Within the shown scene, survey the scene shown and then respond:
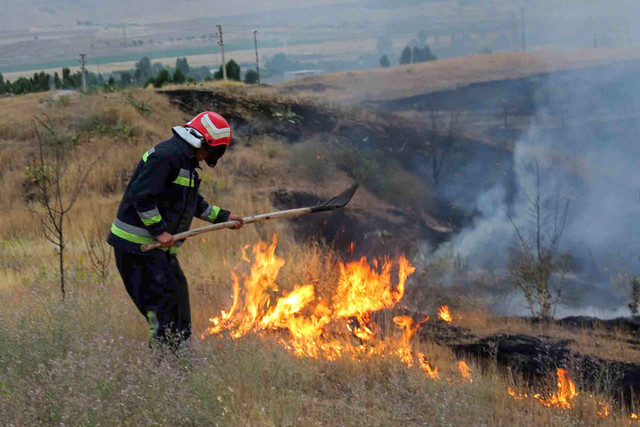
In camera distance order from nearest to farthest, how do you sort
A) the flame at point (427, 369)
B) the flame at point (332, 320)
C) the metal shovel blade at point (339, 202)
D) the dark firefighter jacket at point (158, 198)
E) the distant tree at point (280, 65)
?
1. the dark firefighter jacket at point (158, 198)
2. the flame at point (427, 369)
3. the flame at point (332, 320)
4. the metal shovel blade at point (339, 202)
5. the distant tree at point (280, 65)

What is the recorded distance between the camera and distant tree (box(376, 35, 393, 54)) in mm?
71062

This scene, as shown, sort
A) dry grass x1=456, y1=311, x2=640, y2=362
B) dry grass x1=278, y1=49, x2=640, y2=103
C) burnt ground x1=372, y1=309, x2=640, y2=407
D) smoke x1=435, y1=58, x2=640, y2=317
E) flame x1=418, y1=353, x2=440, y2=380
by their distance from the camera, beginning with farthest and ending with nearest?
dry grass x1=278, y1=49, x2=640, y2=103
smoke x1=435, y1=58, x2=640, y2=317
dry grass x1=456, y1=311, x2=640, y2=362
burnt ground x1=372, y1=309, x2=640, y2=407
flame x1=418, y1=353, x2=440, y2=380

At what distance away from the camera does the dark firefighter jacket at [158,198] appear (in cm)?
478

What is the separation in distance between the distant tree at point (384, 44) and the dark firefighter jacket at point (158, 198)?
221ft

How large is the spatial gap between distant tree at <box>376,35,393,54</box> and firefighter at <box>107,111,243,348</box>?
67397 mm

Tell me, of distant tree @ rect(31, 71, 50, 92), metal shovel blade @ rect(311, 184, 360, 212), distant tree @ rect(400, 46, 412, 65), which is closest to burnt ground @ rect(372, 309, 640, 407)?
metal shovel blade @ rect(311, 184, 360, 212)

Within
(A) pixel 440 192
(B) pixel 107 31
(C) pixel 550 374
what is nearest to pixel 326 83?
(A) pixel 440 192

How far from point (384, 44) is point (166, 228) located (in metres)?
70.8

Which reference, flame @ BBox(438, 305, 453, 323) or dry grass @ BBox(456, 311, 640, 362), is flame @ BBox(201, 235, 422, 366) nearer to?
flame @ BBox(438, 305, 453, 323)

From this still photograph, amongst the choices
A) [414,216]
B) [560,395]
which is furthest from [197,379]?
[414,216]

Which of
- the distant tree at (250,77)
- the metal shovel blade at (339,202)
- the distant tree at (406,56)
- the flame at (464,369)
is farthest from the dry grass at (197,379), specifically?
the distant tree at (406,56)

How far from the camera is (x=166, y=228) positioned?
503 centimetres

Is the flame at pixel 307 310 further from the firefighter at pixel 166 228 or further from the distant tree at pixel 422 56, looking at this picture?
A: the distant tree at pixel 422 56

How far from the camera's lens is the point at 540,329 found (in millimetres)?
7629
